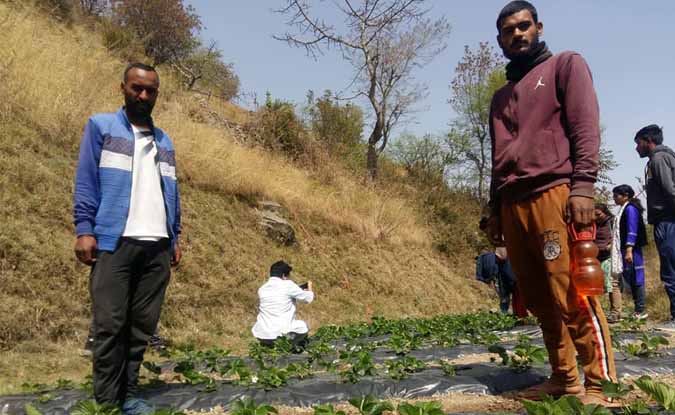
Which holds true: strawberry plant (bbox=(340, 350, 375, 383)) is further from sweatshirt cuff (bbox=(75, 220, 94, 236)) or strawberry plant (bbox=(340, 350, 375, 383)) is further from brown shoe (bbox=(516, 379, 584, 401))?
sweatshirt cuff (bbox=(75, 220, 94, 236))

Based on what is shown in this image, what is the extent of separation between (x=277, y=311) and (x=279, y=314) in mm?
42

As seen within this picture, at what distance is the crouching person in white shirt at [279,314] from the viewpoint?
6.29 m

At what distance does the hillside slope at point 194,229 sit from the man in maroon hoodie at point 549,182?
455cm

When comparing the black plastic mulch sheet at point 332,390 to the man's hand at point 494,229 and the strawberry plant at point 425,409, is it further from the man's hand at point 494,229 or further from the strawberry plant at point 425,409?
the strawberry plant at point 425,409

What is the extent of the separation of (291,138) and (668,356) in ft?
44.6

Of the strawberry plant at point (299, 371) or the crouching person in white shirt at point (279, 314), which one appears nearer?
the strawberry plant at point (299, 371)

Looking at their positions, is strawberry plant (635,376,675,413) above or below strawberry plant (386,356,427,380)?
above

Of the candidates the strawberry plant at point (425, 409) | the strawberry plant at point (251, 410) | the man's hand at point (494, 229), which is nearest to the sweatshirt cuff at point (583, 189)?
the man's hand at point (494, 229)

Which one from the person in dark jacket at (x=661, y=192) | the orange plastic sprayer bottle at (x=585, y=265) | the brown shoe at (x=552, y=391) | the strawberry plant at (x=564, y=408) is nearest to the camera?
the strawberry plant at (x=564, y=408)

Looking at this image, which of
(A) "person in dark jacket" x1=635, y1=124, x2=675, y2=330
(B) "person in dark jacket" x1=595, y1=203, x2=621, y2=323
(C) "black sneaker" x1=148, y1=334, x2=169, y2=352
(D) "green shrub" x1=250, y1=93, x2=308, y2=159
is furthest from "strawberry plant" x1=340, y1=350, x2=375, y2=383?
(D) "green shrub" x1=250, y1=93, x2=308, y2=159

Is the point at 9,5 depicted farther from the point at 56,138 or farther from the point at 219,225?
the point at 219,225

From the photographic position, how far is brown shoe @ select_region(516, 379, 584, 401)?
2850 mm

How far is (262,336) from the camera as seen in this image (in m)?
6.37

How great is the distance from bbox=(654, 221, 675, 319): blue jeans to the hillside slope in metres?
5.27
